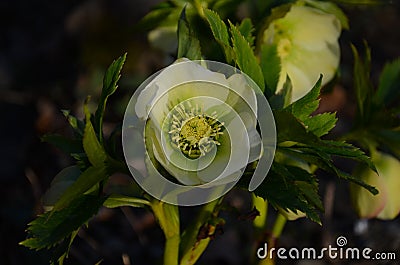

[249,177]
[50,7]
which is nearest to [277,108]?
[249,177]

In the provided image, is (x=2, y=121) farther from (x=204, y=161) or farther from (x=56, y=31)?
(x=204, y=161)

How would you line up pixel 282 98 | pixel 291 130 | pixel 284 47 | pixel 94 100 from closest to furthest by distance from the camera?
pixel 291 130 < pixel 282 98 < pixel 284 47 < pixel 94 100

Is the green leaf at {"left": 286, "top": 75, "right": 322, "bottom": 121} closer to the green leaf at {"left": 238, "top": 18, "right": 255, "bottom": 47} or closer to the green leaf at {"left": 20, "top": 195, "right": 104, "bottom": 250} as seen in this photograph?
the green leaf at {"left": 238, "top": 18, "right": 255, "bottom": 47}

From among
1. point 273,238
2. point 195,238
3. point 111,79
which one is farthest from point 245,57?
point 273,238

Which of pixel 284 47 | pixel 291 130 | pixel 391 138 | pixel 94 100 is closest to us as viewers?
pixel 291 130

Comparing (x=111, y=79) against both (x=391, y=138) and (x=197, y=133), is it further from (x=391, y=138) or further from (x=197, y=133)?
(x=391, y=138)

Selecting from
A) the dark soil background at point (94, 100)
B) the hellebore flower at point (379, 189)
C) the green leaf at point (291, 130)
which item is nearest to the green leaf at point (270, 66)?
the green leaf at point (291, 130)
